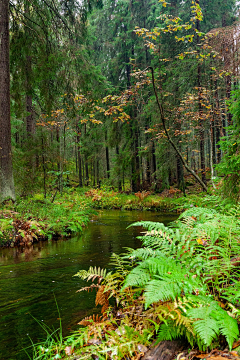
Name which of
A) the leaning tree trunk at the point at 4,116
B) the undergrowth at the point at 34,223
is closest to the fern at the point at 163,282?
the undergrowth at the point at 34,223

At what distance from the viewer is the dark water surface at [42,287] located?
2.54m

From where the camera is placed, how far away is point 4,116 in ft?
23.8

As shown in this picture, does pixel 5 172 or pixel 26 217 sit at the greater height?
pixel 5 172

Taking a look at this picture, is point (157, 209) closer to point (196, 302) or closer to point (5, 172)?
point (5, 172)

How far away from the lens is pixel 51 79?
881 cm

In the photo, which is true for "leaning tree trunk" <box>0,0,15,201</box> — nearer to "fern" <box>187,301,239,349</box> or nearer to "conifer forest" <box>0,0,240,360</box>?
"conifer forest" <box>0,0,240,360</box>

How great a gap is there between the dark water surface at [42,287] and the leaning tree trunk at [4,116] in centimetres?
210

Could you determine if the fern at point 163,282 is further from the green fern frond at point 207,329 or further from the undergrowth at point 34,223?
the undergrowth at point 34,223

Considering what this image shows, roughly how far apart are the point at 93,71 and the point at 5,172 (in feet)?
16.7

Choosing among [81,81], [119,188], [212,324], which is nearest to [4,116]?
[81,81]

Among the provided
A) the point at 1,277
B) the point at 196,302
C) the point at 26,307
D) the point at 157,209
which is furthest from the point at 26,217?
the point at 157,209

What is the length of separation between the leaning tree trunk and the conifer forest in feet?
0.10

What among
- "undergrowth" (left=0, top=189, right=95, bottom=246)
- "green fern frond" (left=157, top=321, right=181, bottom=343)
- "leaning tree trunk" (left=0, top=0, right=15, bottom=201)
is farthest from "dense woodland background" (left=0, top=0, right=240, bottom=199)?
"green fern frond" (left=157, top=321, right=181, bottom=343)

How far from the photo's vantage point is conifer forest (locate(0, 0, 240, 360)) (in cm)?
184
